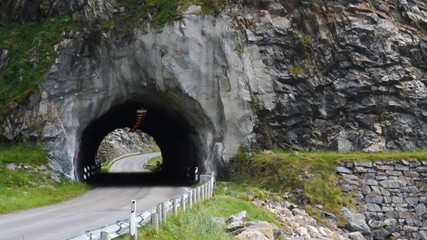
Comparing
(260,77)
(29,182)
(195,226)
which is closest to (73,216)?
(195,226)

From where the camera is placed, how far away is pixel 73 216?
51.7 ft

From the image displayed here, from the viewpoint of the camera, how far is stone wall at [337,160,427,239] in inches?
880

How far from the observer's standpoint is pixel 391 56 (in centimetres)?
2967

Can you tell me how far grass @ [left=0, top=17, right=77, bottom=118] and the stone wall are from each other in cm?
1642

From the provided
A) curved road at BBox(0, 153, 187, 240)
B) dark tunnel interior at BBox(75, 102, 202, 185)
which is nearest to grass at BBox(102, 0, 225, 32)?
dark tunnel interior at BBox(75, 102, 202, 185)

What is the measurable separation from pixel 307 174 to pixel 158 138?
24.4m

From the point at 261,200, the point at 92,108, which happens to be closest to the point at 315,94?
the point at 261,200

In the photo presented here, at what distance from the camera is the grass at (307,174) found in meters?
23.1

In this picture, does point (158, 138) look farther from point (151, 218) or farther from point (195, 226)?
point (151, 218)

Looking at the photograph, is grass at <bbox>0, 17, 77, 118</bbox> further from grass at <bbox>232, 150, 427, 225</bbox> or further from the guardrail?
the guardrail

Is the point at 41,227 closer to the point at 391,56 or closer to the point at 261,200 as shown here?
the point at 261,200

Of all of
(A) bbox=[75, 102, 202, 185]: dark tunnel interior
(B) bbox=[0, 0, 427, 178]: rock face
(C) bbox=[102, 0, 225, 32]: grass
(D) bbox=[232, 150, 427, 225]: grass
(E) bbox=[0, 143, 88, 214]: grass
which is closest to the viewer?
(E) bbox=[0, 143, 88, 214]: grass

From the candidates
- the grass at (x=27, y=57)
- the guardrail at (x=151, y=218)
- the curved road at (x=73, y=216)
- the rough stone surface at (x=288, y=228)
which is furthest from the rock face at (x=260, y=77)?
the guardrail at (x=151, y=218)

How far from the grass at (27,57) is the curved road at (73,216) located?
700 cm
